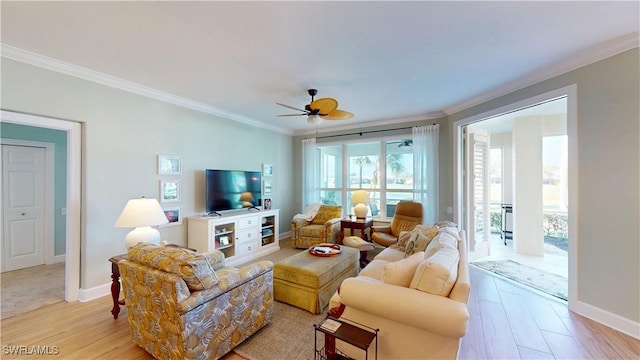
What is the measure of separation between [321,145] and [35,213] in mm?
5356

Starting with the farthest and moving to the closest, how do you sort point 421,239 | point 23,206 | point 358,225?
point 358,225 < point 23,206 < point 421,239

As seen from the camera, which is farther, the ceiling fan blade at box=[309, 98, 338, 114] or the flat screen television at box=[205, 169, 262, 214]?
the flat screen television at box=[205, 169, 262, 214]

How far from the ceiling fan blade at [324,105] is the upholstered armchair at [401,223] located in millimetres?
2416

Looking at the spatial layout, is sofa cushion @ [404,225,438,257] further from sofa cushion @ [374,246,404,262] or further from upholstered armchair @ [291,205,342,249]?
upholstered armchair @ [291,205,342,249]

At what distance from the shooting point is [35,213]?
4.07 metres

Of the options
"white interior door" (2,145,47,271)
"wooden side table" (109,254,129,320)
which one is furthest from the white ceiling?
"white interior door" (2,145,47,271)

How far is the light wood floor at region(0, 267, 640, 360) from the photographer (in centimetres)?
204

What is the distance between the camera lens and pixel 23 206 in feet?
13.0

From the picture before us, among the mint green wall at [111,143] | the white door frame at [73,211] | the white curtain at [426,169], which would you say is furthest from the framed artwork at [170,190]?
the white curtain at [426,169]

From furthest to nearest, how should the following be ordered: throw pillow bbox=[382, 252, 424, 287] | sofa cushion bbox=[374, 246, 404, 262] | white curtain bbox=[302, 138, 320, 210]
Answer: white curtain bbox=[302, 138, 320, 210]
sofa cushion bbox=[374, 246, 404, 262]
throw pillow bbox=[382, 252, 424, 287]

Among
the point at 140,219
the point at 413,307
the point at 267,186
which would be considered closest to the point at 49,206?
the point at 140,219

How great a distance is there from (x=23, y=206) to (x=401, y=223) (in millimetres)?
6308

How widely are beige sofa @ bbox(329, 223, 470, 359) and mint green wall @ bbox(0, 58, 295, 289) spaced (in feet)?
9.83

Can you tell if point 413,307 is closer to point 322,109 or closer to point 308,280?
point 308,280
